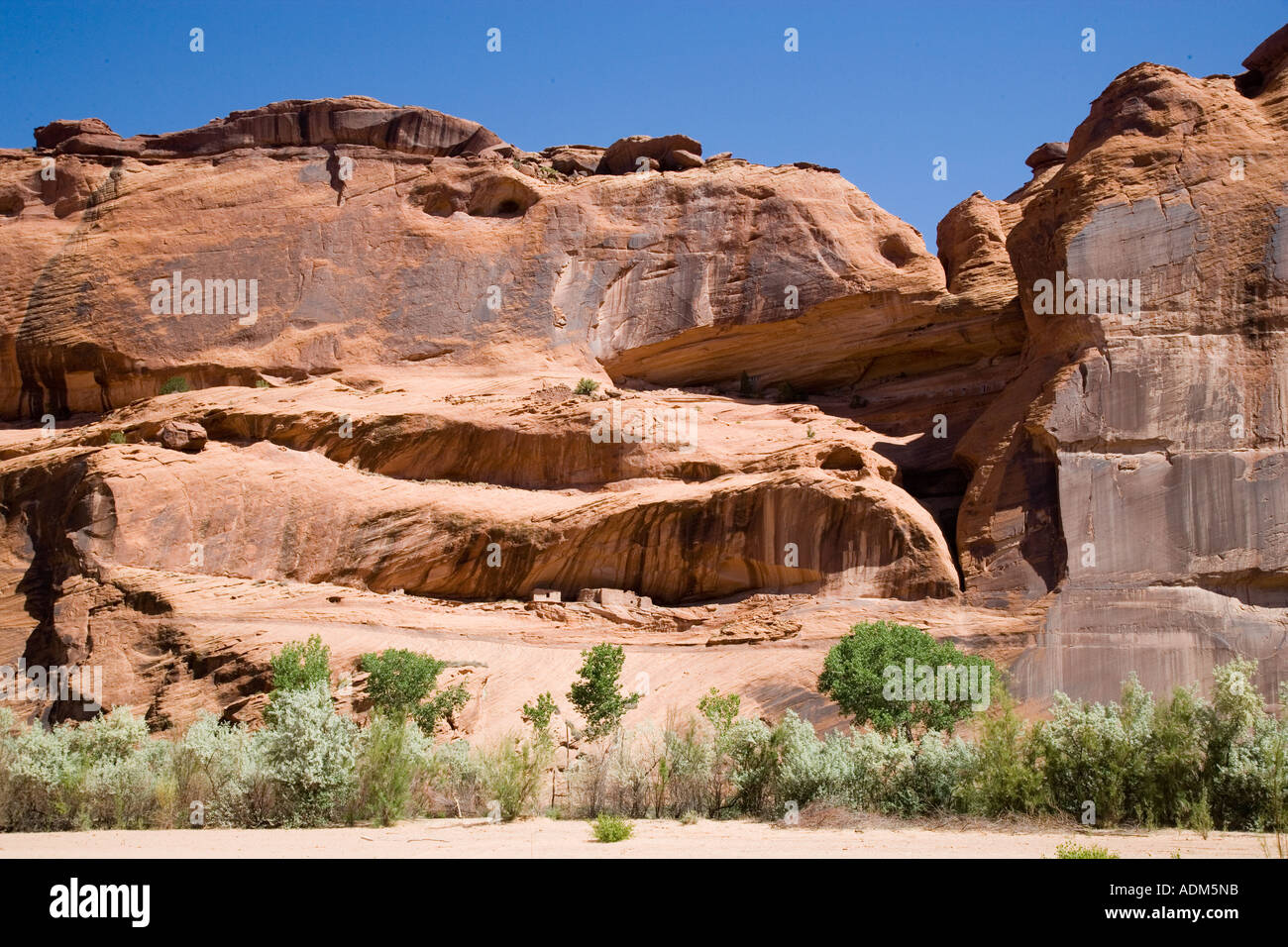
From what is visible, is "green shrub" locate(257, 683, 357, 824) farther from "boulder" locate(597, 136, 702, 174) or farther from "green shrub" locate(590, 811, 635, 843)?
"boulder" locate(597, 136, 702, 174)

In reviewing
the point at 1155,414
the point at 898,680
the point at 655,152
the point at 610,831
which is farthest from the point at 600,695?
the point at 655,152

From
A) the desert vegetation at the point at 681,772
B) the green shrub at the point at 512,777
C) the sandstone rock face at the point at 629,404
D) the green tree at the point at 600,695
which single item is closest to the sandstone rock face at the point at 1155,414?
the sandstone rock face at the point at 629,404

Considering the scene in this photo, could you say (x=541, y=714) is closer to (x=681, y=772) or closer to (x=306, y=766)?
(x=681, y=772)

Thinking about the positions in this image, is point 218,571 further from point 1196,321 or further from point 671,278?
point 1196,321

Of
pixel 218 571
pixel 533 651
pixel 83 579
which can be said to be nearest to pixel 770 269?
pixel 533 651

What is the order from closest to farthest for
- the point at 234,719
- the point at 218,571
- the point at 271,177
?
the point at 234,719
the point at 218,571
the point at 271,177
